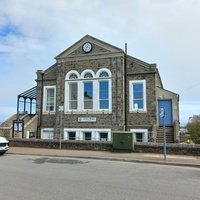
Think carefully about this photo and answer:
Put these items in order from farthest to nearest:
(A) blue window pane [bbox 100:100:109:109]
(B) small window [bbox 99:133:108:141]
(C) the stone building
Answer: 1. (A) blue window pane [bbox 100:100:109:109]
2. (B) small window [bbox 99:133:108:141]
3. (C) the stone building

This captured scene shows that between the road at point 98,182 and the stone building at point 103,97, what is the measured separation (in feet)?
33.5

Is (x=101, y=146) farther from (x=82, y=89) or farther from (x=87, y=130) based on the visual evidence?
(x=82, y=89)

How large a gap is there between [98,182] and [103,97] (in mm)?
15082

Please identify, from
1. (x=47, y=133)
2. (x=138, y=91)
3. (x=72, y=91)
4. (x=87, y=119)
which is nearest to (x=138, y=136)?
(x=138, y=91)

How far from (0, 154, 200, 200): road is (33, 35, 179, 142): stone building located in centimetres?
1020

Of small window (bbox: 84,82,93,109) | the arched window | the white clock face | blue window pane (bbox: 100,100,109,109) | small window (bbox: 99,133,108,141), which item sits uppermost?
the white clock face

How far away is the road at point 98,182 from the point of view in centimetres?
723

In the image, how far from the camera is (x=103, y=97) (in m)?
23.8

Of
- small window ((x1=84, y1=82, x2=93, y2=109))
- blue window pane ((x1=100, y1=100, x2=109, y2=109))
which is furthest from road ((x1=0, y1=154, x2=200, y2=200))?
small window ((x1=84, y1=82, x2=93, y2=109))

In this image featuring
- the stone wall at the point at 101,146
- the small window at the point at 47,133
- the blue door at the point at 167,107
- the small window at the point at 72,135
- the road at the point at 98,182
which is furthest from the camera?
the small window at the point at 47,133

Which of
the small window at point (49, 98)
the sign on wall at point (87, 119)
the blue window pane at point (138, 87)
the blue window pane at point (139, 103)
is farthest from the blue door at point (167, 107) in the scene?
the small window at point (49, 98)

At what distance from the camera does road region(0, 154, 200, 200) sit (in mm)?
7227

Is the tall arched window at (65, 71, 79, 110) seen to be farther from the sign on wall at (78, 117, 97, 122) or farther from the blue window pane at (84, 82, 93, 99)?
the sign on wall at (78, 117, 97, 122)

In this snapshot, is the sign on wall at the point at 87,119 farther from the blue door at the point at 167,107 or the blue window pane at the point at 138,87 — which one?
the blue door at the point at 167,107
